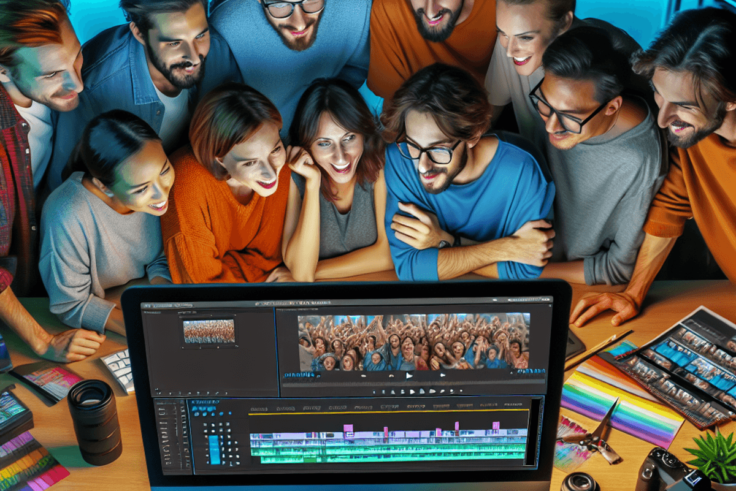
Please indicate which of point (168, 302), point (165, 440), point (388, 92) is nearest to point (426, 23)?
point (388, 92)

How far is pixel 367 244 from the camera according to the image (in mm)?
2000

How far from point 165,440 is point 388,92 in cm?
107

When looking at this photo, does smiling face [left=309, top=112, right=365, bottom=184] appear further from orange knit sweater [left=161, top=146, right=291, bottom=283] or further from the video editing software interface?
the video editing software interface

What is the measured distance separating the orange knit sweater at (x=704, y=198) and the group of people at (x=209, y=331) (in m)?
1.34

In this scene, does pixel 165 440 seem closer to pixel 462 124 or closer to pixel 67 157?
pixel 67 157

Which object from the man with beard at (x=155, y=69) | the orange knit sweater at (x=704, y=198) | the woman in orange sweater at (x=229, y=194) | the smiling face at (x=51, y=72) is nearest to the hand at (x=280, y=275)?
the woman in orange sweater at (x=229, y=194)

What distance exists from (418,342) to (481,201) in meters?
0.82

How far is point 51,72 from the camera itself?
1.67 metres

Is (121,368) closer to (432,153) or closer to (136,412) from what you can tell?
(136,412)

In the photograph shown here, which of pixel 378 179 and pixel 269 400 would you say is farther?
pixel 378 179

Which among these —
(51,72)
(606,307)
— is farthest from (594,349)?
(51,72)

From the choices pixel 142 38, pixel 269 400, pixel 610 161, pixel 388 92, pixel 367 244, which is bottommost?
pixel 367 244

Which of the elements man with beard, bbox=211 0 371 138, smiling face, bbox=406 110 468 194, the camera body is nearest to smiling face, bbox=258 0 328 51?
man with beard, bbox=211 0 371 138

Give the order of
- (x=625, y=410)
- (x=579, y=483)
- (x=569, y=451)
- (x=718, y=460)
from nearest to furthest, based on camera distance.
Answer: (x=718, y=460) < (x=579, y=483) < (x=569, y=451) < (x=625, y=410)
